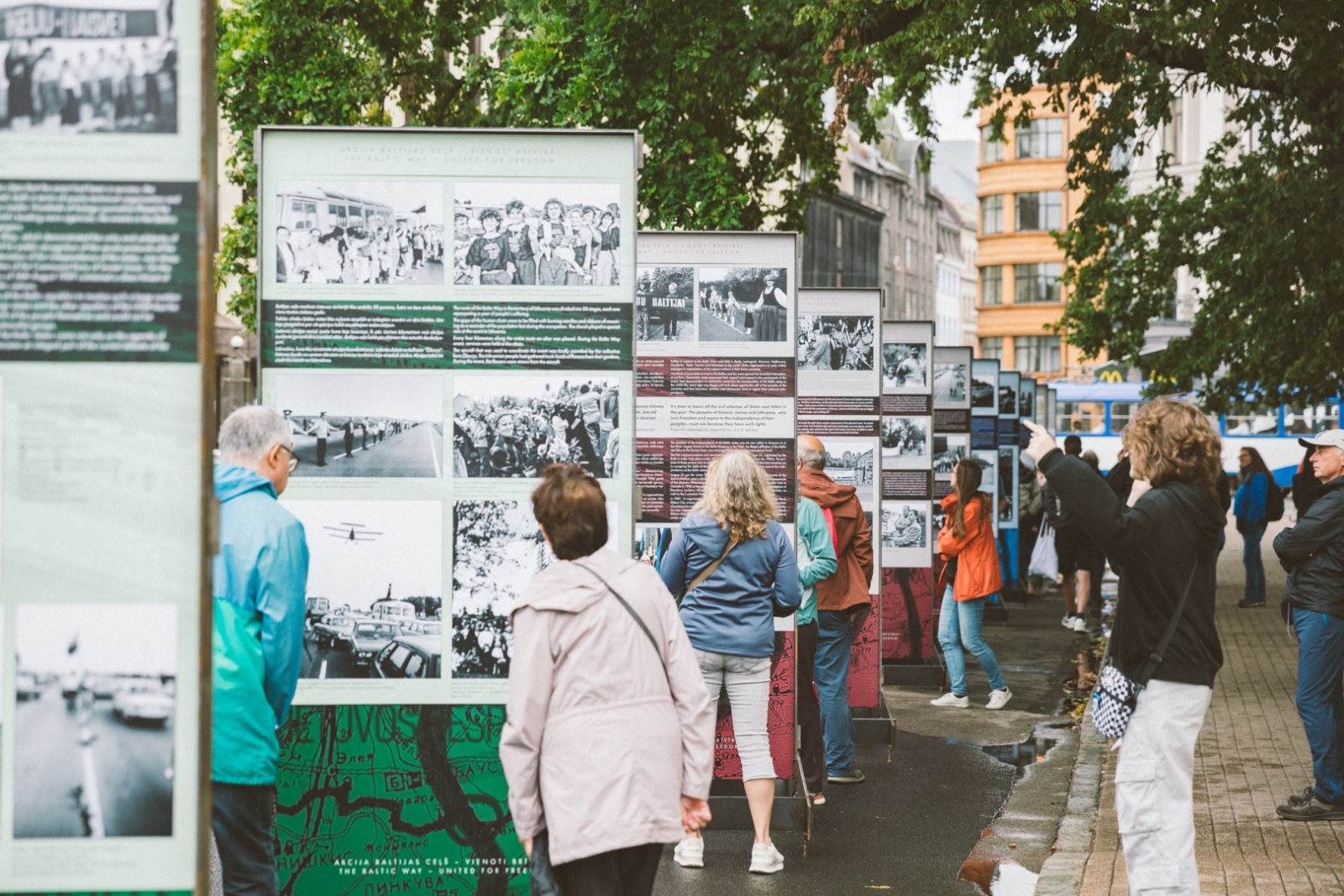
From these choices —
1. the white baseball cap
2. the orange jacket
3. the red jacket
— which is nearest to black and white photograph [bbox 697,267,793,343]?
the red jacket

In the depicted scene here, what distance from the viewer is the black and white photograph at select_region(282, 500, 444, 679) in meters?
5.08

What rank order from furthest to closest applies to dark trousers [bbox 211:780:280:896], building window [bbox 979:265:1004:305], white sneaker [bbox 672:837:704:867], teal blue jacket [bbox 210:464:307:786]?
building window [bbox 979:265:1004:305] < white sneaker [bbox 672:837:704:867] < dark trousers [bbox 211:780:280:896] < teal blue jacket [bbox 210:464:307:786]

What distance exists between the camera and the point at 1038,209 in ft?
292

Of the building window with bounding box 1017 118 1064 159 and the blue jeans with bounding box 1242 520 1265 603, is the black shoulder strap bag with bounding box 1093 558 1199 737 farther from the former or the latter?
the building window with bounding box 1017 118 1064 159

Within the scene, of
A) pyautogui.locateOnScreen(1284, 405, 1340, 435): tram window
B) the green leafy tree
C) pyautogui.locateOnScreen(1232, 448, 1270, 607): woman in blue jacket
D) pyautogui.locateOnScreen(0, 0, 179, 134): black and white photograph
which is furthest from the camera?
pyautogui.locateOnScreen(1284, 405, 1340, 435): tram window

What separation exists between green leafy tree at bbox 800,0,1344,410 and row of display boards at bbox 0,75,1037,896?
3.39m

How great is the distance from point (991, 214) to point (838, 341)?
83597 millimetres

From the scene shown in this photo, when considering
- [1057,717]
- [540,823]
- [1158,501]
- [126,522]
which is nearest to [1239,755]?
[1057,717]

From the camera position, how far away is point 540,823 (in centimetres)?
400

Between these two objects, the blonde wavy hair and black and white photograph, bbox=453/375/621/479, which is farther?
the blonde wavy hair

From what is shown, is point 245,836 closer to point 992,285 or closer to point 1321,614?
point 1321,614

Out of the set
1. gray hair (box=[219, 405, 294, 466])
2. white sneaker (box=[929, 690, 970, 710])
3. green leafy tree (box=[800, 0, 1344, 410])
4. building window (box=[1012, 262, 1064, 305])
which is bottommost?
white sneaker (box=[929, 690, 970, 710])

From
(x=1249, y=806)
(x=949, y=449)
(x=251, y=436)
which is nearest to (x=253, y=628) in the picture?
(x=251, y=436)

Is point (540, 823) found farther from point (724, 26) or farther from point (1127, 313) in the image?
point (1127, 313)
